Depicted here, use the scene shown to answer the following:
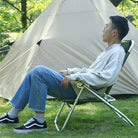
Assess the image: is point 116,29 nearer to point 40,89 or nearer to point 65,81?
point 65,81

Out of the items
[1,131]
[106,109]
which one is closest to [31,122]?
[1,131]

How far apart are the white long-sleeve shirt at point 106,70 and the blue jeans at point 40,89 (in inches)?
8.5

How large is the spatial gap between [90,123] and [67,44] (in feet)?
6.33

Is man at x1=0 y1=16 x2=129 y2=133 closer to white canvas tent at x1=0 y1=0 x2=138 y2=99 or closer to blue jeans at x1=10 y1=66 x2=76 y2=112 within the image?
blue jeans at x1=10 y1=66 x2=76 y2=112

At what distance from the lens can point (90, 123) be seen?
385cm

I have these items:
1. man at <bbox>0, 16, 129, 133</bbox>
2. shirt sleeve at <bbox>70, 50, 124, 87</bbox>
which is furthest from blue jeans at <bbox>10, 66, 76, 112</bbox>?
shirt sleeve at <bbox>70, 50, 124, 87</bbox>

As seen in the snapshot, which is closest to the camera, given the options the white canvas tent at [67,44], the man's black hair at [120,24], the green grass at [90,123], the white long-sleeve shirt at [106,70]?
the green grass at [90,123]

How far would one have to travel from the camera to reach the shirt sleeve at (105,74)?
134 inches

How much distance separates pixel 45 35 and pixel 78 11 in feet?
2.58

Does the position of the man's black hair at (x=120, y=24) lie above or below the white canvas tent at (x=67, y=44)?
above

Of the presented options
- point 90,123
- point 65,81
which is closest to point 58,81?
point 65,81

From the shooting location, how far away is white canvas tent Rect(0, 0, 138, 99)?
541cm

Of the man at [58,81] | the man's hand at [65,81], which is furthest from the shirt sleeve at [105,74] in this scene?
the man's hand at [65,81]

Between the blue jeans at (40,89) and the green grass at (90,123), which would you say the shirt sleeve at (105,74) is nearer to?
the blue jeans at (40,89)
